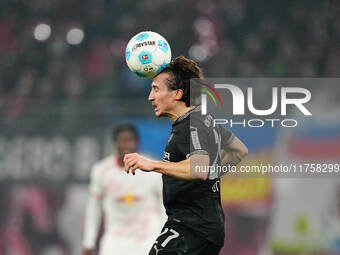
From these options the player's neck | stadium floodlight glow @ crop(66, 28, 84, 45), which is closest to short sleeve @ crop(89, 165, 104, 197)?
the player's neck

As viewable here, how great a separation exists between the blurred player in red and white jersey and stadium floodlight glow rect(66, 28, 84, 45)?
249 inches

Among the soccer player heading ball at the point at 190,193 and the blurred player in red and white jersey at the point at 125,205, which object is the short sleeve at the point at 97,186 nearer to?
the blurred player in red and white jersey at the point at 125,205

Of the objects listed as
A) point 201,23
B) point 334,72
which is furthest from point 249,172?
point 201,23

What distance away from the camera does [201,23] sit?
14086mm

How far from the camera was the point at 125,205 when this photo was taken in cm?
785

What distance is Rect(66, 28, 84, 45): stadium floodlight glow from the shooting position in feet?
46.0

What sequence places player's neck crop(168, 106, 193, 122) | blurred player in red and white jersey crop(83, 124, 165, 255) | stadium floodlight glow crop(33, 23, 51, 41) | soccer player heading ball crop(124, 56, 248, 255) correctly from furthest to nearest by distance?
stadium floodlight glow crop(33, 23, 51, 41), blurred player in red and white jersey crop(83, 124, 165, 255), player's neck crop(168, 106, 193, 122), soccer player heading ball crop(124, 56, 248, 255)

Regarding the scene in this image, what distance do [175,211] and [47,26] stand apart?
1030 cm

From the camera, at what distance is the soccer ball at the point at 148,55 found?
5.62m

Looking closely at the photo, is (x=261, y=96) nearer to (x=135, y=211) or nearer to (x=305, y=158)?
(x=305, y=158)

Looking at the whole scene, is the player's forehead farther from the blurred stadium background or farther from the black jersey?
the blurred stadium background

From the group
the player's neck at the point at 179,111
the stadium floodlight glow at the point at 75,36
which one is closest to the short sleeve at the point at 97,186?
the player's neck at the point at 179,111

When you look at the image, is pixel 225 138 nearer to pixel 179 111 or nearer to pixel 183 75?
pixel 179 111

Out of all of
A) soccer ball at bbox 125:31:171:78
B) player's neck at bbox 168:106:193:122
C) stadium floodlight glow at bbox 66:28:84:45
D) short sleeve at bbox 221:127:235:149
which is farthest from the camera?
stadium floodlight glow at bbox 66:28:84:45
